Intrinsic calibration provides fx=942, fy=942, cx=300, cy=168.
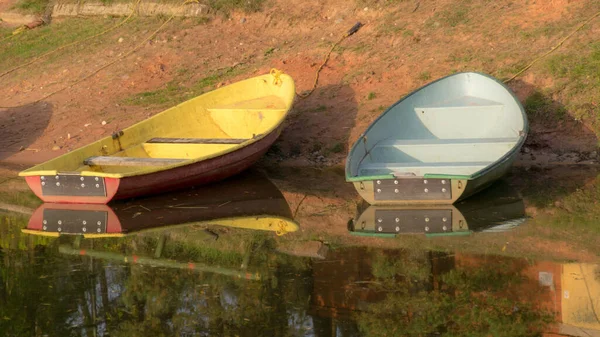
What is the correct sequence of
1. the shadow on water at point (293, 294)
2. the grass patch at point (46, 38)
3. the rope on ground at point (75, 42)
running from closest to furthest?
the shadow on water at point (293, 294) → the rope on ground at point (75, 42) → the grass patch at point (46, 38)

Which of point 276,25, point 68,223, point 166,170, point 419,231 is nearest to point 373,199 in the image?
point 419,231

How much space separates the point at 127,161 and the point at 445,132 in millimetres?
3972

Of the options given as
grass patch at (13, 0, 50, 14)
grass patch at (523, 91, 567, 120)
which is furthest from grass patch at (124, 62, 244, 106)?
grass patch at (13, 0, 50, 14)

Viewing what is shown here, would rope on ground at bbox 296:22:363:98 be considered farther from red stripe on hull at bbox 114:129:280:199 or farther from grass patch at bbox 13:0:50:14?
grass patch at bbox 13:0:50:14

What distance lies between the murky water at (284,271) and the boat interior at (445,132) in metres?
0.56

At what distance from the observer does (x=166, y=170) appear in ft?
35.6

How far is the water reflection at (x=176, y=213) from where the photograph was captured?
406 inches

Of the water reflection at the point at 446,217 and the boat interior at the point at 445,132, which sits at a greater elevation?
the boat interior at the point at 445,132

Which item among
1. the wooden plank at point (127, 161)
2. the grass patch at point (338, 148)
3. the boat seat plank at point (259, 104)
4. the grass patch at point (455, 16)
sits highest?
the grass patch at point (455, 16)

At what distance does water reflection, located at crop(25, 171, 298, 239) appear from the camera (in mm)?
10320

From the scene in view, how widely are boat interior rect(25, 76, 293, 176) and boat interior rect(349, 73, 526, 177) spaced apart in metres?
1.38

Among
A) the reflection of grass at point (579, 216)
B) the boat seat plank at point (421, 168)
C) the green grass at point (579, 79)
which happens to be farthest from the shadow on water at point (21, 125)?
the reflection of grass at point (579, 216)

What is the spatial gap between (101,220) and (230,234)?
64.7 inches

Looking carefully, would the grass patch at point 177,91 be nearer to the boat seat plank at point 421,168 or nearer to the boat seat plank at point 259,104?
the boat seat plank at point 259,104
